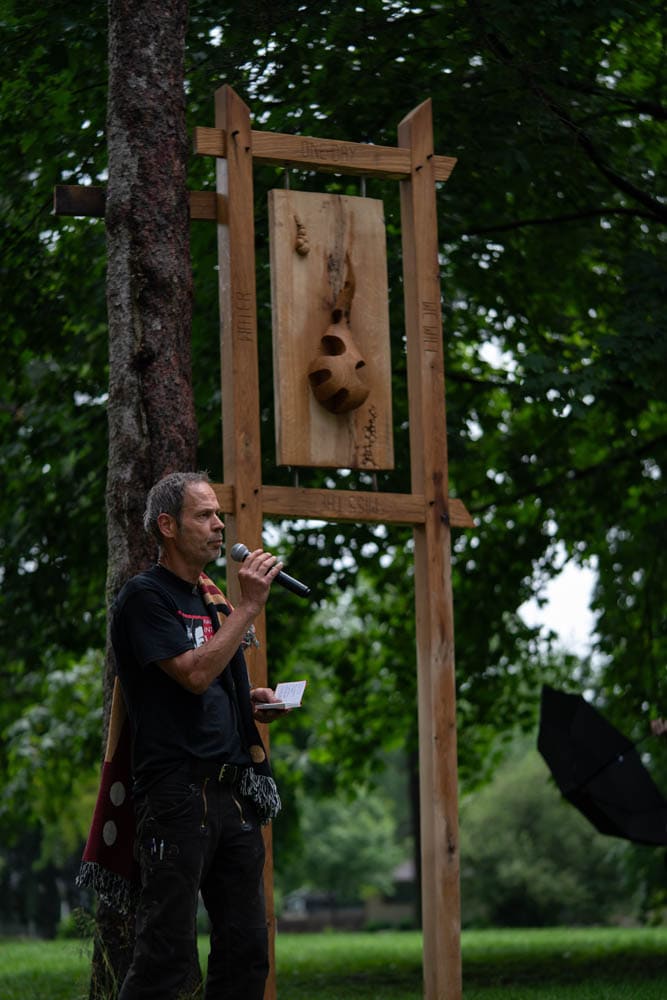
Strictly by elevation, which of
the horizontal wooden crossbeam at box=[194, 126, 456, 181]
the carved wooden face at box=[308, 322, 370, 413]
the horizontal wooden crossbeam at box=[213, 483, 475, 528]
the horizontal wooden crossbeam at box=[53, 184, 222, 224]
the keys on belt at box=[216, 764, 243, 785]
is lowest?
the keys on belt at box=[216, 764, 243, 785]

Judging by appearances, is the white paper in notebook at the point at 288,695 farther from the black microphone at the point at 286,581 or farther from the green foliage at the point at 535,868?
the green foliage at the point at 535,868

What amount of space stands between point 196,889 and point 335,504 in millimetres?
2234

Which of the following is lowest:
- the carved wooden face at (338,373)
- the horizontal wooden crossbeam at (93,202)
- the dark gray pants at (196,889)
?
the dark gray pants at (196,889)

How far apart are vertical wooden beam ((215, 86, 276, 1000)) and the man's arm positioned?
1.48 meters

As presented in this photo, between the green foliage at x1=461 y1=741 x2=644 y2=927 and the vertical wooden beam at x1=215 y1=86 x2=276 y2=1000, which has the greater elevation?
the vertical wooden beam at x1=215 y1=86 x2=276 y2=1000

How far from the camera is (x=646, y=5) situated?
35.1 ft

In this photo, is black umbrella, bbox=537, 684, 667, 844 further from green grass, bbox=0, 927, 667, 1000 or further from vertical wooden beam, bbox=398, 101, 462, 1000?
vertical wooden beam, bbox=398, 101, 462, 1000

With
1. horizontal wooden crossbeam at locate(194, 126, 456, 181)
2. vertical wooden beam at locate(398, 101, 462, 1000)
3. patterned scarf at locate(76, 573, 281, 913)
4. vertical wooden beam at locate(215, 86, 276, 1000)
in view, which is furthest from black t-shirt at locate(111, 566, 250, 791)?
horizontal wooden crossbeam at locate(194, 126, 456, 181)

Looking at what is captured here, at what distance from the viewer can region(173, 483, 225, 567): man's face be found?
5.28 metres

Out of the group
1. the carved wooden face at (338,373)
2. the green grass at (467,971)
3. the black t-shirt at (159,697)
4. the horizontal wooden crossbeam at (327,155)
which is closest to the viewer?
the black t-shirt at (159,697)

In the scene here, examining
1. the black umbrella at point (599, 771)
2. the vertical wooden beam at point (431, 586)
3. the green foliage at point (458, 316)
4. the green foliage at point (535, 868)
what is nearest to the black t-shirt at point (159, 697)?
the vertical wooden beam at point (431, 586)

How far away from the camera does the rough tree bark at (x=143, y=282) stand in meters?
6.72

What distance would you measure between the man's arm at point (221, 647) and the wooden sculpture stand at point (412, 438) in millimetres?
1496

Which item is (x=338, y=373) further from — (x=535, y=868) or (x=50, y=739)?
(x=535, y=868)
